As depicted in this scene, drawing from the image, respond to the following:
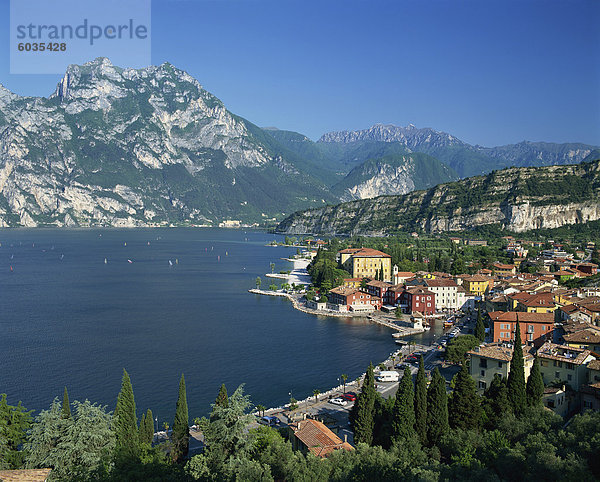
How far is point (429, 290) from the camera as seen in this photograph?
60750 mm

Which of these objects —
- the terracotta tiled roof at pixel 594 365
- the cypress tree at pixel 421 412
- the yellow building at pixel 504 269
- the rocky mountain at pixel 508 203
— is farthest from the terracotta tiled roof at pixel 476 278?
the rocky mountain at pixel 508 203

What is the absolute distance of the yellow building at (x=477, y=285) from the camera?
63.6 metres

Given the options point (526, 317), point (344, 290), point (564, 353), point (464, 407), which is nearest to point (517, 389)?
point (464, 407)

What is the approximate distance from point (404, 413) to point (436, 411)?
65.5 inches

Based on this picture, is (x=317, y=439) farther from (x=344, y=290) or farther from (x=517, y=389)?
(x=344, y=290)

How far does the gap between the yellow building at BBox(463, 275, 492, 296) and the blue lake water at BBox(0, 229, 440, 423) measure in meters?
Result: 16.1

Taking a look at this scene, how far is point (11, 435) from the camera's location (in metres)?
22.7

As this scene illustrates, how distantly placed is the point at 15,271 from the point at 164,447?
7592 centimetres

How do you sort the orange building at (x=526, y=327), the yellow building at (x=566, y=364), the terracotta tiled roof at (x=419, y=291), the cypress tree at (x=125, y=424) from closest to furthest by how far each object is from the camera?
the cypress tree at (x=125, y=424) → the yellow building at (x=566, y=364) → the orange building at (x=526, y=327) → the terracotta tiled roof at (x=419, y=291)

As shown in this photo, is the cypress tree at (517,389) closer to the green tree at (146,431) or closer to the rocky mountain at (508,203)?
the green tree at (146,431)

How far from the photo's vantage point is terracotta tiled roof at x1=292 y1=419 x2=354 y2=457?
2053 centimetres

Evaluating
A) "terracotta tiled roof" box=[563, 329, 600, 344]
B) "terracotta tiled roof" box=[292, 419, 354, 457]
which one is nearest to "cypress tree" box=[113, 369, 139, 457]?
"terracotta tiled roof" box=[292, 419, 354, 457]

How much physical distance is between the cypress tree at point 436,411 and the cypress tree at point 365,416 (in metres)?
2.53

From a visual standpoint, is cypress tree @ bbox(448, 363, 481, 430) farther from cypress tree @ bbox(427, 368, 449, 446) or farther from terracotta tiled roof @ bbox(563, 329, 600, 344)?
terracotta tiled roof @ bbox(563, 329, 600, 344)
